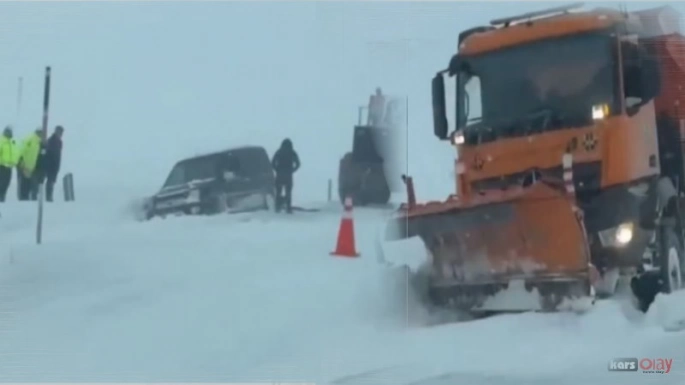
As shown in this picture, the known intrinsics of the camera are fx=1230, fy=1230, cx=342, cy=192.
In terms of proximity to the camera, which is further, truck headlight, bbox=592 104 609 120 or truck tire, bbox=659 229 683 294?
truck tire, bbox=659 229 683 294

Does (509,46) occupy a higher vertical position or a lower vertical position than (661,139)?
higher

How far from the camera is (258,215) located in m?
5.39

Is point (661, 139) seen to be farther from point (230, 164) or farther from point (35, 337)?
point (35, 337)

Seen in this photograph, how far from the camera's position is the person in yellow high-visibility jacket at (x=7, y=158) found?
17.8ft

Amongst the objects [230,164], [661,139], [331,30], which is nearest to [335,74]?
[331,30]

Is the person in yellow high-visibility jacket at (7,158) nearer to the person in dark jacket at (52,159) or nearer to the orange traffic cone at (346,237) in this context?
the person in dark jacket at (52,159)

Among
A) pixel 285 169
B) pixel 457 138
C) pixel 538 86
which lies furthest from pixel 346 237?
pixel 538 86

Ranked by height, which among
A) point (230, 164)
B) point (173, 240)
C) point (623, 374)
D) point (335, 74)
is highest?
point (335, 74)

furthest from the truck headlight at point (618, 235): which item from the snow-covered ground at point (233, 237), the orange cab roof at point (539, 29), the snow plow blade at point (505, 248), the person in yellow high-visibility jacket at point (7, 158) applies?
the person in yellow high-visibility jacket at point (7, 158)

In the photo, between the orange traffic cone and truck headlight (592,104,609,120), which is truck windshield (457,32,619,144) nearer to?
truck headlight (592,104,609,120)

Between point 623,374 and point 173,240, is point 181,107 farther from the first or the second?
point 623,374

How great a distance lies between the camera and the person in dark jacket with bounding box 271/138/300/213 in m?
5.38

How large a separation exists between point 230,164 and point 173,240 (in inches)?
16.4

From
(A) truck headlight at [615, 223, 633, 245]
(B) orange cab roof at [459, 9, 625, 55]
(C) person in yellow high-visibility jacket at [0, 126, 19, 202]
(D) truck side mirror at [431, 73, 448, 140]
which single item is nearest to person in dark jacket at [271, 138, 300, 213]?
(D) truck side mirror at [431, 73, 448, 140]
